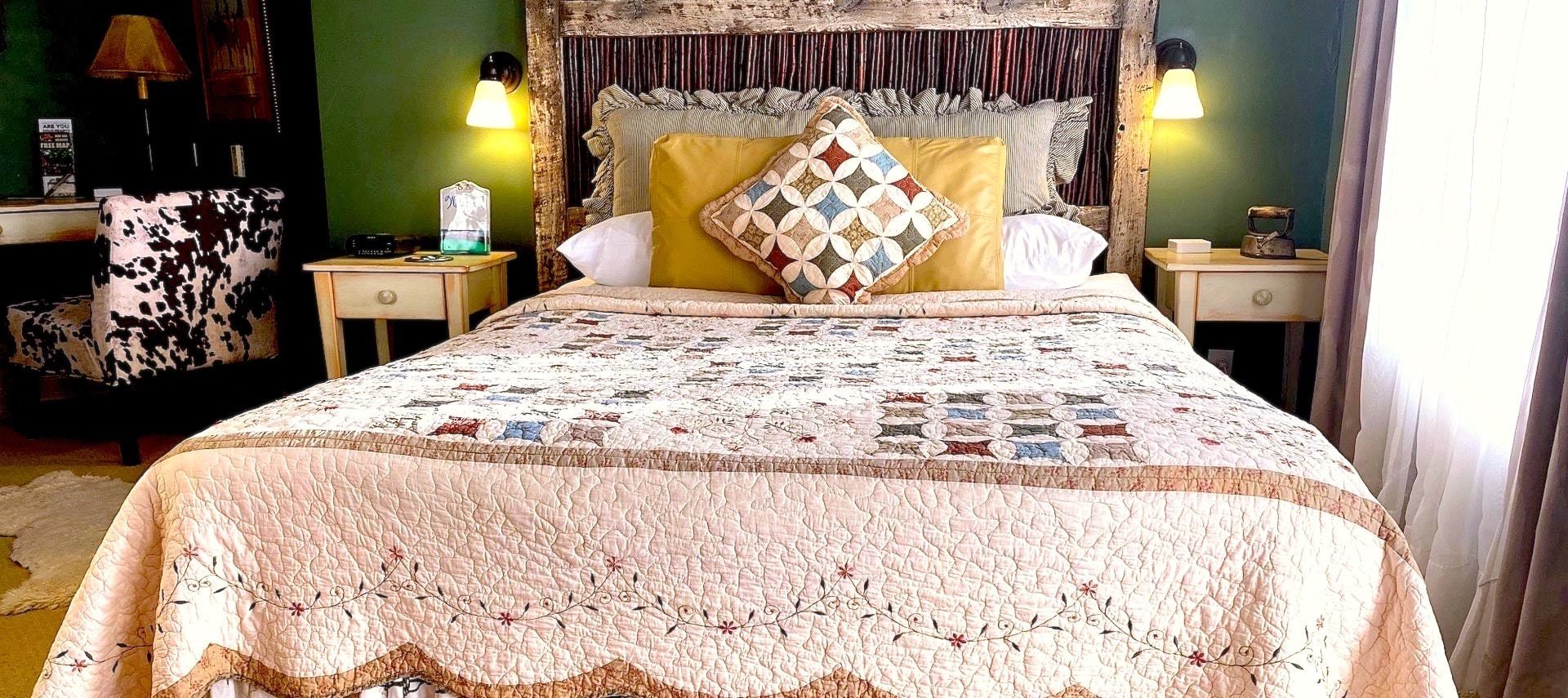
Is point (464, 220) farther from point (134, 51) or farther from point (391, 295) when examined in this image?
point (134, 51)

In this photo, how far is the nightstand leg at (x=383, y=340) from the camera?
3.49 m

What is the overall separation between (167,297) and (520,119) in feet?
3.77

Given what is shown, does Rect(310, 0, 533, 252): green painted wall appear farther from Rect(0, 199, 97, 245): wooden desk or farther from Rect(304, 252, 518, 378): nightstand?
Rect(0, 199, 97, 245): wooden desk

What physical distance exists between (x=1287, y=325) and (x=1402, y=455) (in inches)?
35.0

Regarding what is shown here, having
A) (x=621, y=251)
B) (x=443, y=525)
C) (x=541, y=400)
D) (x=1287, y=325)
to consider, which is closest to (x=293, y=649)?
(x=443, y=525)

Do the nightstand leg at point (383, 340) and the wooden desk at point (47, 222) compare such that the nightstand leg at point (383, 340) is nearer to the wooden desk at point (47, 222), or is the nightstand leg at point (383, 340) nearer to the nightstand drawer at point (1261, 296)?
the wooden desk at point (47, 222)

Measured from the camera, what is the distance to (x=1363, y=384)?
248cm

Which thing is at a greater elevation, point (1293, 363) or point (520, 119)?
point (520, 119)

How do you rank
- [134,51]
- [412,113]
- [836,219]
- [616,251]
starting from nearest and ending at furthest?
[836,219], [616,251], [412,113], [134,51]

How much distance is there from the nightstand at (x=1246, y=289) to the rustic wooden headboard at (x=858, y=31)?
0.34 m

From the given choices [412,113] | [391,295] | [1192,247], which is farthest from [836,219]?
[412,113]

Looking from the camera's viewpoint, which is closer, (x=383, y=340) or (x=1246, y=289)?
(x=1246, y=289)

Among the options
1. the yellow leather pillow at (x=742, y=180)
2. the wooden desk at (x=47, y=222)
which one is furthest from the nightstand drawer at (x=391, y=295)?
the wooden desk at (x=47, y=222)

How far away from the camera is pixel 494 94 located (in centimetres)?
320
